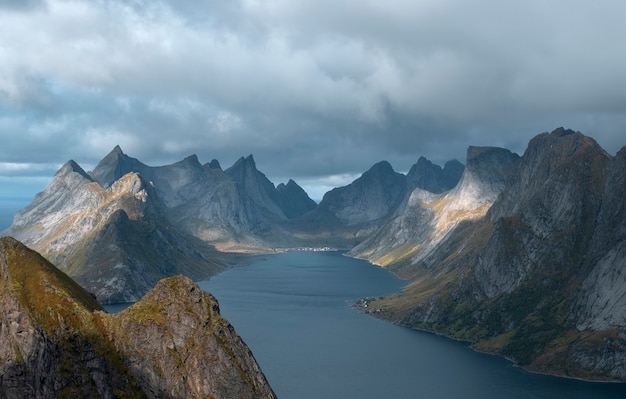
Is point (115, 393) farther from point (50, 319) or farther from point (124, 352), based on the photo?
point (50, 319)

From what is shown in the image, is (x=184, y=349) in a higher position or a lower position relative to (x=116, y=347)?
higher

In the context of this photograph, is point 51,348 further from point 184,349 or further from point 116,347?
point 184,349

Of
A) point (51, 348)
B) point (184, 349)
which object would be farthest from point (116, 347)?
point (184, 349)

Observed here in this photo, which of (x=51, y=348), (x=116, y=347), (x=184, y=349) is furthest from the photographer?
(x=184, y=349)

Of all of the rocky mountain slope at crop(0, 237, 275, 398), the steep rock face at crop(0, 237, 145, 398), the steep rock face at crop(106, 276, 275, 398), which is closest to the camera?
the steep rock face at crop(0, 237, 145, 398)

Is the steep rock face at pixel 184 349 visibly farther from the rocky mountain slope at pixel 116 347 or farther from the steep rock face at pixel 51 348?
the steep rock face at pixel 51 348

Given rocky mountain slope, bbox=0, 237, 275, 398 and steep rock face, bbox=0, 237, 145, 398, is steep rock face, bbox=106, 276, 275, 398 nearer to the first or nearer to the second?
rocky mountain slope, bbox=0, 237, 275, 398

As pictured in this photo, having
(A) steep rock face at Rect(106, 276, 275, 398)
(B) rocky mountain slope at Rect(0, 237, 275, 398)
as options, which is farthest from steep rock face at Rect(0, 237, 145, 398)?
(A) steep rock face at Rect(106, 276, 275, 398)

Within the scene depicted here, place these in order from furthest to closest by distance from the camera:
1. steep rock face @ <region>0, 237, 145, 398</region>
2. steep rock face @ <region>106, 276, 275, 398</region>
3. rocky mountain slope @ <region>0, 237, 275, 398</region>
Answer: steep rock face @ <region>106, 276, 275, 398</region> → rocky mountain slope @ <region>0, 237, 275, 398</region> → steep rock face @ <region>0, 237, 145, 398</region>

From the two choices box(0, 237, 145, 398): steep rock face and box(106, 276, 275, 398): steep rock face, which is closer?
box(0, 237, 145, 398): steep rock face
